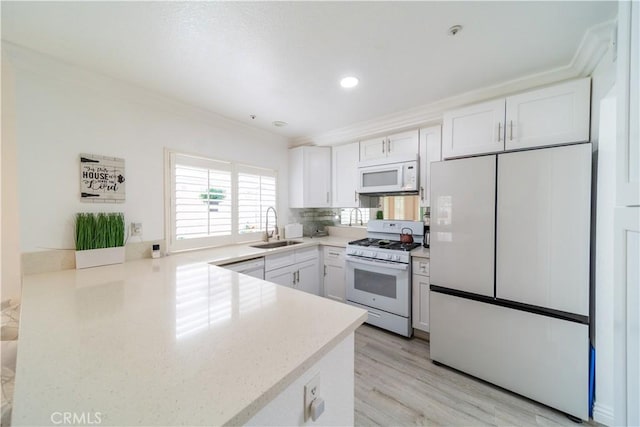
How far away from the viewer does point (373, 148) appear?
2.96 m

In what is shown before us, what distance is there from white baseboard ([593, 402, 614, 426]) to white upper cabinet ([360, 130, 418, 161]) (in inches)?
91.9

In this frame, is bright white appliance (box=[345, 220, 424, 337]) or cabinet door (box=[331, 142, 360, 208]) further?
cabinet door (box=[331, 142, 360, 208])

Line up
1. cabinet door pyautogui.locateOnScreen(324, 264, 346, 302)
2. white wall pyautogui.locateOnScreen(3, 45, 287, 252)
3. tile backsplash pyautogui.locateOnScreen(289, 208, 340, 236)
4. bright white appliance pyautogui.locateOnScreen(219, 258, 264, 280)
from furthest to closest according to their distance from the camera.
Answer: tile backsplash pyautogui.locateOnScreen(289, 208, 340, 236) → cabinet door pyautogui.locateOnScreen(324, 264, 346, 302) → bright white appliance pyautogui.locateOnScreen(219, 258, 264, 280) → white wall pyautogui.locateOnScreen(3, 45, 287, 252)

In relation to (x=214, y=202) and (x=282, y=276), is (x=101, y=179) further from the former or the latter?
(x=282, y=276)

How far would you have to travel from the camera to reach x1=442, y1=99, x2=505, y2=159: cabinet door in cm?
191

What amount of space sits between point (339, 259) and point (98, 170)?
8.25ft

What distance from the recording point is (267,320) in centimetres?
90

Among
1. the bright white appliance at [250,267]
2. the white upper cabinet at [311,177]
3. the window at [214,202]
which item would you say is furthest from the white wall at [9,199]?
the white upper cabinet at [311,177]

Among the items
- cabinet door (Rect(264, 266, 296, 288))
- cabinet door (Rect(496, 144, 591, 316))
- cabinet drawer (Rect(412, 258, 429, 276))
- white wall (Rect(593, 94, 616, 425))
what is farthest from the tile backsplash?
white wall (Rect(593, 94, 616, 425))

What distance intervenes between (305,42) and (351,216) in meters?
2.45

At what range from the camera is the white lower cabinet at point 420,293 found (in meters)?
2.28

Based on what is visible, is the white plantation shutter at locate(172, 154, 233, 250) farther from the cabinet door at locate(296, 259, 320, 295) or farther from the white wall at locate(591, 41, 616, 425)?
the white wall at locate(591, 41, 616, 425)

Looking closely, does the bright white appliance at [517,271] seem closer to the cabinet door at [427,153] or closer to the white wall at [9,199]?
the cabinet door at [427,153]

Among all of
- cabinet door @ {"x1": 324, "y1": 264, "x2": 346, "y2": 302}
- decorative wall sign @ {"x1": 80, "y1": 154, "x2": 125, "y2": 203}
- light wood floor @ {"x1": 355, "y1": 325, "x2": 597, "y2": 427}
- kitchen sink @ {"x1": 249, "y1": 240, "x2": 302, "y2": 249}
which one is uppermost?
decorative wall sign @ {"x1": 80, "y1": 154, "x2": 125, "y2": 203}
